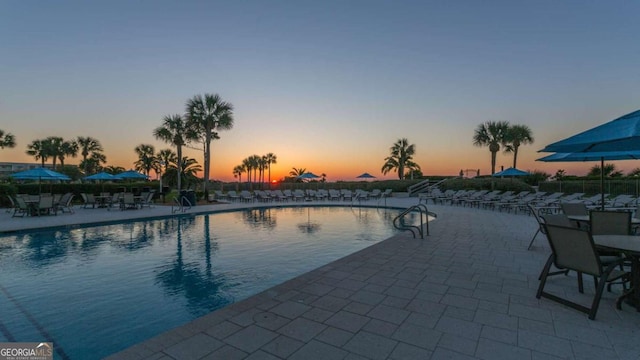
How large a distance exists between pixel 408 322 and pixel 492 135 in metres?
21.1

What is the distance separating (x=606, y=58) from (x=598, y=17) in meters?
1.87

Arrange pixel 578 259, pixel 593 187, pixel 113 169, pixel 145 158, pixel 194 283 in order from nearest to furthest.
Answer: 1. pixel 578 259
2. pixel 194 283
3. pixel 593 187
4. pixel 145 158
5. pixel 113 169

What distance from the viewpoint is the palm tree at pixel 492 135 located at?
1953cm

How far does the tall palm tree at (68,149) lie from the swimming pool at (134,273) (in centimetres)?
3057

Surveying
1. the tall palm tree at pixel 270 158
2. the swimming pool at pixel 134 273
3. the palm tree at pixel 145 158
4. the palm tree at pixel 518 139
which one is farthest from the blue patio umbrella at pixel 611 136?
the tall palm tree at pixel 270 158

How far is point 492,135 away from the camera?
64.8 feet

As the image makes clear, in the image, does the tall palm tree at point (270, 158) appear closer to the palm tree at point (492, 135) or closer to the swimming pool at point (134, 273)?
the palm tree at point (492, 135)

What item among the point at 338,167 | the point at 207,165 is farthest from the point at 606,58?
the point at 338,167

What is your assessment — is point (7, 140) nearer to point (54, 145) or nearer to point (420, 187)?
point (54, 145)

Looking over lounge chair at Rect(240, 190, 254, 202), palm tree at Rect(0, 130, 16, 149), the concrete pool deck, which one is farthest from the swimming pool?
palm tree at Rect(0, 130, 16, 149)

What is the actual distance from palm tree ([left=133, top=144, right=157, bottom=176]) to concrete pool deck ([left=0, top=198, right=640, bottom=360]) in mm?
32560

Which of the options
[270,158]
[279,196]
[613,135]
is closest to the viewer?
[613,135]

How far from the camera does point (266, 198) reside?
19.1 meters

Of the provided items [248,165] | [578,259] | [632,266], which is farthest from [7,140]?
[248,165]
